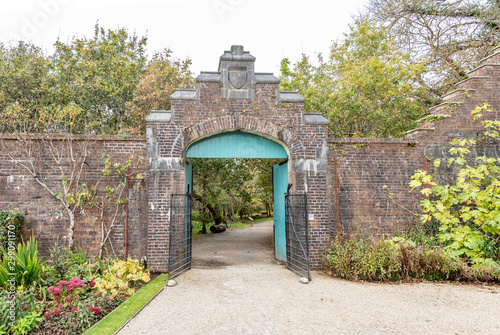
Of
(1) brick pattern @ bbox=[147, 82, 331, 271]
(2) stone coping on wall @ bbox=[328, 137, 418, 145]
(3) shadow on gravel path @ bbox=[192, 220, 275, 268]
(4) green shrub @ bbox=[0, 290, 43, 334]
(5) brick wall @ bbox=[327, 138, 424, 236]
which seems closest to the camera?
(4) green shrub @ bbox=[0, 290, 43, 334]

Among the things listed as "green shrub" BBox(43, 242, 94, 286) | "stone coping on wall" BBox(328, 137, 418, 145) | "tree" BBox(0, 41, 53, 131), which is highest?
"tree" BBox(0, 41, 53, 131)

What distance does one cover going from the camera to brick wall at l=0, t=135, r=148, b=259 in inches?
274

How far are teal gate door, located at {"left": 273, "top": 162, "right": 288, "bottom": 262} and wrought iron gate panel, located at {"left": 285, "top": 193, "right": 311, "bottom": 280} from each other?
52 centimetres

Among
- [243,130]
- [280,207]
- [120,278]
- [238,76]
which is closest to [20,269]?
[120,278]

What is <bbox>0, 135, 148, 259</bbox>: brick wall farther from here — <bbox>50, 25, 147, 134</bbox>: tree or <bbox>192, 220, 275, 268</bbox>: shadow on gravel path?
<bbox>50, 25, 147, 134</bbox>: tree

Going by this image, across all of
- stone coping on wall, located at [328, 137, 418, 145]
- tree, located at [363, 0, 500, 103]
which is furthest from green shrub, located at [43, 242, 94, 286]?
tree, located at [363, 0, 500, 103]

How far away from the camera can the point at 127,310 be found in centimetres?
473

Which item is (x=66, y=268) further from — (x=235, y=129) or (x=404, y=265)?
(x=404, y=265)

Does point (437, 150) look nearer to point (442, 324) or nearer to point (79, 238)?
point (442, 324)

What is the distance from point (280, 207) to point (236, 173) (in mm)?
6546

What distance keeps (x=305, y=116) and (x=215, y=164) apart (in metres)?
7.08

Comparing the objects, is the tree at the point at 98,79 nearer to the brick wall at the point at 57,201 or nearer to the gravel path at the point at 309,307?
the brick wall at the point at 57,201

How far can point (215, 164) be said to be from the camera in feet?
Answer: 45.6

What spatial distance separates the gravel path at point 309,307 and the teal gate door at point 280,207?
1.33 m
